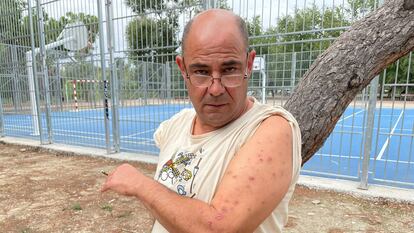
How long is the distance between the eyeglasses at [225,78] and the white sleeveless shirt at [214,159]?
14 centimetres

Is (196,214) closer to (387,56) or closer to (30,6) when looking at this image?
(387,56)

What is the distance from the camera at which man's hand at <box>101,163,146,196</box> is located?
1076 mm

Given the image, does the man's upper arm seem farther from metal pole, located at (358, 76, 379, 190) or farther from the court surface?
the court surface

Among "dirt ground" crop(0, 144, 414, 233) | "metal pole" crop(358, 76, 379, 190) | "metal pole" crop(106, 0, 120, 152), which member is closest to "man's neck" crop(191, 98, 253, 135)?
"dirt ground" crop(0, 144, 414, 233)

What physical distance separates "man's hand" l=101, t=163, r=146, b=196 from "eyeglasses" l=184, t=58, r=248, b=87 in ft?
1.28

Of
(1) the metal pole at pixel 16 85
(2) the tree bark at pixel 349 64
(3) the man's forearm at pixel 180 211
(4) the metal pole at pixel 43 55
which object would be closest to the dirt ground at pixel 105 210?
(2) the tree bark at pixel 349 64

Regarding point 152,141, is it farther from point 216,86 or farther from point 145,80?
point 216,86

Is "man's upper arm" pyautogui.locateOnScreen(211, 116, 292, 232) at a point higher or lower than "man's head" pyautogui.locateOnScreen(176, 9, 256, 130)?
lower

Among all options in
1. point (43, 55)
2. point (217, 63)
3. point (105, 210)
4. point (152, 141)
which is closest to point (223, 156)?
point (217, 63)

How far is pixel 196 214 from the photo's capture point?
916mm

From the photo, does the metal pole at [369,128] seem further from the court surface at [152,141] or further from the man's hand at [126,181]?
the man's hand at [126,181]

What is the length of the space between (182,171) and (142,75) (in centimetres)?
513

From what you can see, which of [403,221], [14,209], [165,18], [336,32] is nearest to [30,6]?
[165,18]

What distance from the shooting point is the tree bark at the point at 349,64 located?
5.70 feet
